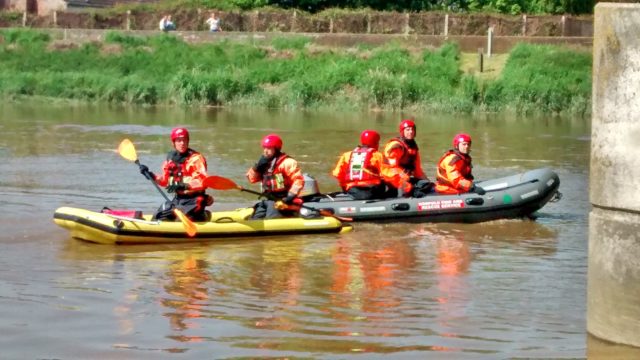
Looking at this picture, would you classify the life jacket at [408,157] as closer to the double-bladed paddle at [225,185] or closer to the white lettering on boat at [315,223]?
the double-bladed paddle at [225,185]

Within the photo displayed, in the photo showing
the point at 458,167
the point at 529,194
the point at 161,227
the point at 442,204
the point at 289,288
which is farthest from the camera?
the point at 529,194

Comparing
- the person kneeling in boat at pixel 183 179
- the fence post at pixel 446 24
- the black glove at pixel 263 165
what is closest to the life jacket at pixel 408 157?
the black glove at pixel 263 165

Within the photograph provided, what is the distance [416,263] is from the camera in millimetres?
12320

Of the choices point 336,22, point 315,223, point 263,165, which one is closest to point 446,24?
point 336,22

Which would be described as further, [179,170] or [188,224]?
[179,170]

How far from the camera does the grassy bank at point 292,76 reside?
108 ft

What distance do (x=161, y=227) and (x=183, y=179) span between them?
57 cm

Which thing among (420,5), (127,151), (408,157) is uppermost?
(420,5)

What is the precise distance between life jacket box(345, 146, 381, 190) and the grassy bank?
17902 millimetres

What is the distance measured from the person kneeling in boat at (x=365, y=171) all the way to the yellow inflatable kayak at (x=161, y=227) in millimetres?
1236

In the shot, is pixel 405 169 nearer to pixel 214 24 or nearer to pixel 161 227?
pixel 161 227

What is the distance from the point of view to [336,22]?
138 feet

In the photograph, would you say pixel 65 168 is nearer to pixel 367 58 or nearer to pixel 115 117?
pixel 115 117

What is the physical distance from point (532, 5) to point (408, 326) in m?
41.1
